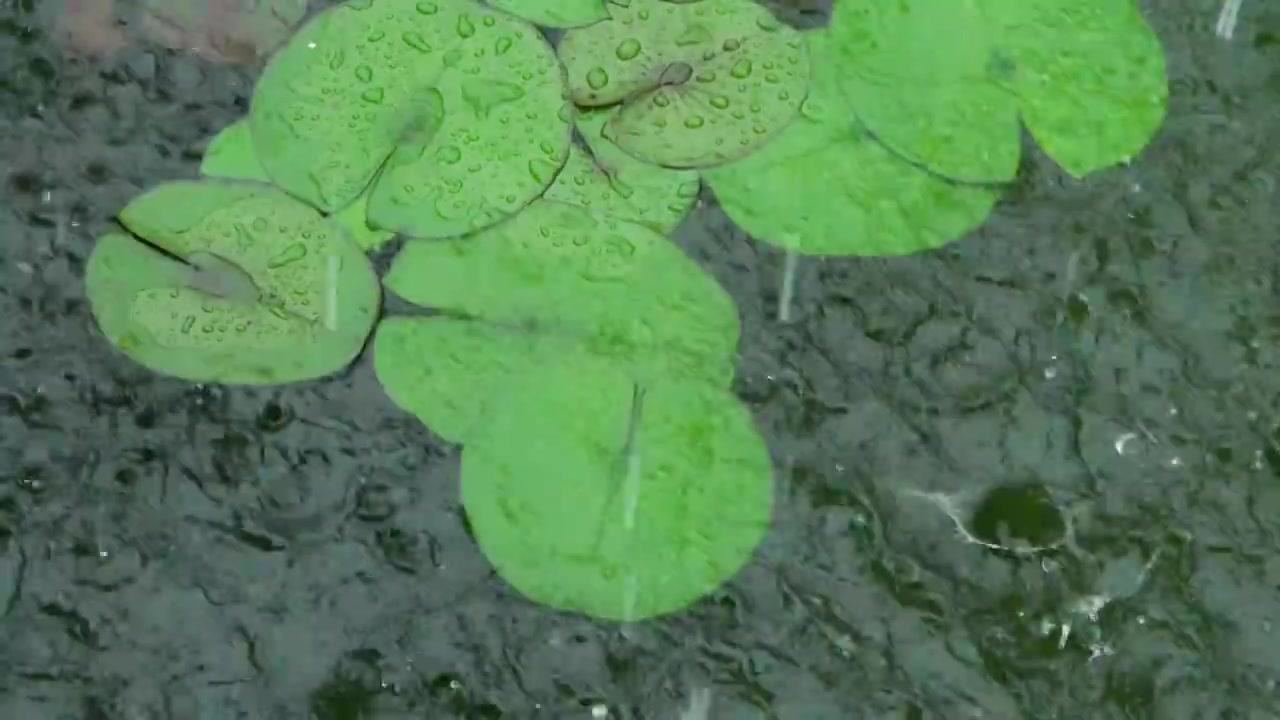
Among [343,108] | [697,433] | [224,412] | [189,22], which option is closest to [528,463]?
[697,433]

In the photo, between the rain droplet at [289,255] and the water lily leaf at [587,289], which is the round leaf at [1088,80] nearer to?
the water lily leaf at [587,289]

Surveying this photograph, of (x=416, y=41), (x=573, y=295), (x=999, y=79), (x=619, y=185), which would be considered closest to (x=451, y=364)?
(x=573, y=295)

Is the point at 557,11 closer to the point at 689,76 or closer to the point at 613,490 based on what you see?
the point at 689,76

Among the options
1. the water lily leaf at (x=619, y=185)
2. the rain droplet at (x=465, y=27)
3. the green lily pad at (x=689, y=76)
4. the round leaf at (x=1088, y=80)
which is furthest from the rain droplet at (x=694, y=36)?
the round leaf at (x=1088, y=80)

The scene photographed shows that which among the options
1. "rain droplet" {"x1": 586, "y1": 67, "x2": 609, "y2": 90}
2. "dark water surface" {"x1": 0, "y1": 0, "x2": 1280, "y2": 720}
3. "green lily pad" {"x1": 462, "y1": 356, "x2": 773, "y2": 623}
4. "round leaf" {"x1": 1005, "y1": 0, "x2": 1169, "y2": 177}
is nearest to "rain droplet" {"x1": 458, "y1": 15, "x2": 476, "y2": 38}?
"rain droplet" {"x1": 586, "y1": 67, "x2": 609, "y2": 90}

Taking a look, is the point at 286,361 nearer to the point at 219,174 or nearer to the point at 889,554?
the point at 219,174

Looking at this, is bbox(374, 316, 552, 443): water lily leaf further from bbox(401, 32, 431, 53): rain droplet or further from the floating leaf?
bbox(401, 32, 431, 53): rain droplet
